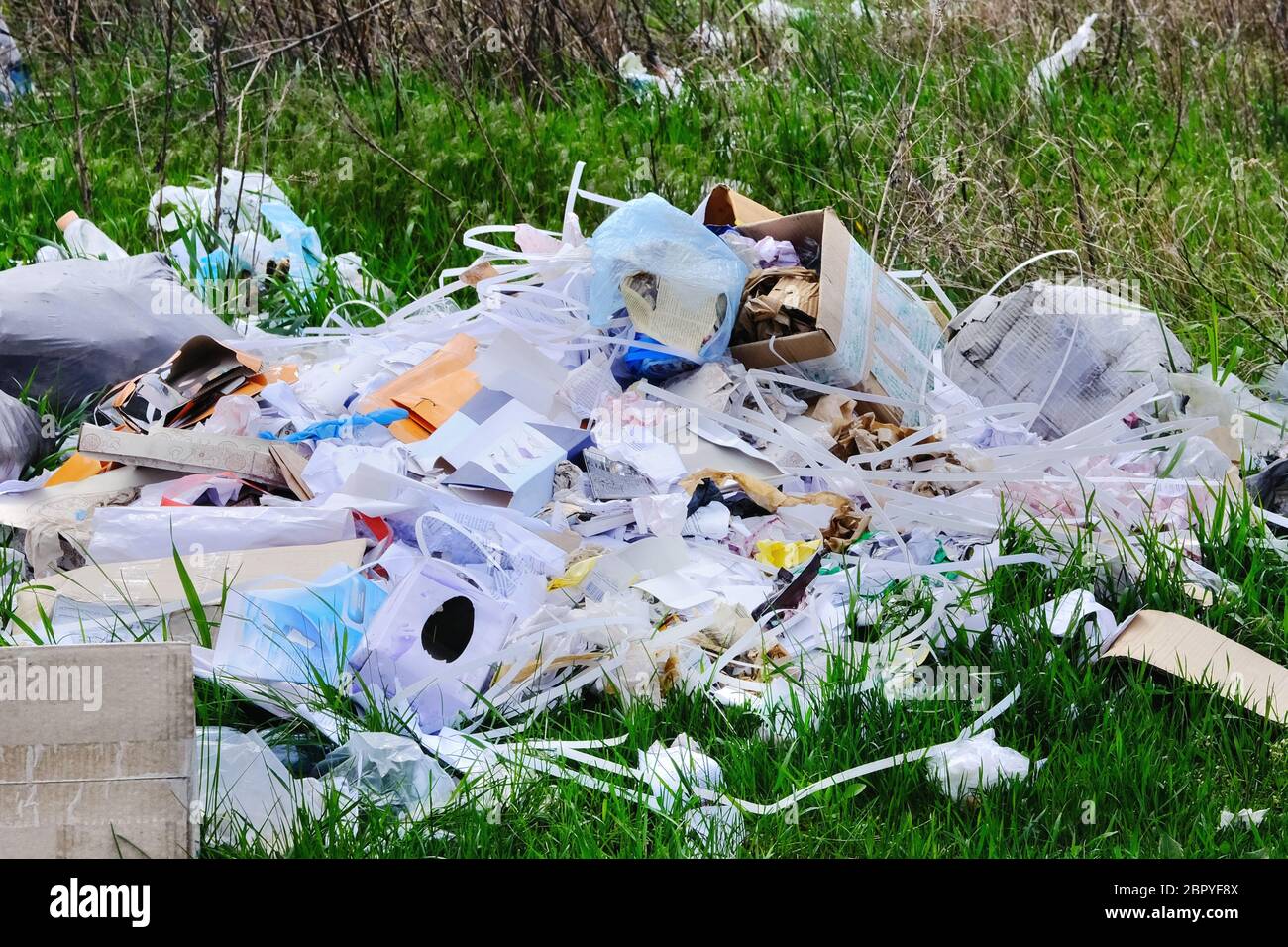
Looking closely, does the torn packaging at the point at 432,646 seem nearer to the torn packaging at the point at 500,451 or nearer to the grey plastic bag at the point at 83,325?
the torn packaging at the point at 500,451

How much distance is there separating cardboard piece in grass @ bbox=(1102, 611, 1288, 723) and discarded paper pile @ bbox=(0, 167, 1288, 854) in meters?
0.01

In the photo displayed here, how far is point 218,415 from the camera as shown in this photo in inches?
144

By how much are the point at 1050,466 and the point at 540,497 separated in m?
1.34

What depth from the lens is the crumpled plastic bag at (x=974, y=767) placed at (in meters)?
2.47

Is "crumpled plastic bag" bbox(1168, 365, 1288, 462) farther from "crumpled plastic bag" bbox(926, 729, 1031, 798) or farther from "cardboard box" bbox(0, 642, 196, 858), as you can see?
"cardboard box" bbox(0, 642, 196, 858)

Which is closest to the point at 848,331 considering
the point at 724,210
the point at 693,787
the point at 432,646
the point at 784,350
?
the point at 784,350

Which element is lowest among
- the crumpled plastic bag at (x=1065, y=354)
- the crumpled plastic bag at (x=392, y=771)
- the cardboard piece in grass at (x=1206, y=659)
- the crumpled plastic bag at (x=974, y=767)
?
the crumpled plastic bag at (x=392, y=771)

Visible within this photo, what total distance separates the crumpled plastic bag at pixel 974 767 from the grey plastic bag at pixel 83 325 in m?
2.68

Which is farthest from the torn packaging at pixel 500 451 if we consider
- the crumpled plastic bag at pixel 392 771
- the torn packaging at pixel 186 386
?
the crumpled plastic bag at pixel 392 771

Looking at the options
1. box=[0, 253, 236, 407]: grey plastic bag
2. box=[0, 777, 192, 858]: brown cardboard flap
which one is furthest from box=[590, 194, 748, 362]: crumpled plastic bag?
box=[0, 777, 192, 858]: brown cardboard flap

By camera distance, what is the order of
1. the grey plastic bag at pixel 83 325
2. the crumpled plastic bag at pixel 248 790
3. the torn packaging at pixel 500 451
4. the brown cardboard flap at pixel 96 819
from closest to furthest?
the brown cardboard flap at pixel 96 819, the crumpled plastic bag at pixel 248 790, the torn packaging at pixel 500 451, the grey plastic bag at pixel 83 325

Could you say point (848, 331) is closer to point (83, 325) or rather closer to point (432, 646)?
point (432, 646)

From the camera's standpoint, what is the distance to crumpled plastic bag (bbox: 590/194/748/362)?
360 centimetres

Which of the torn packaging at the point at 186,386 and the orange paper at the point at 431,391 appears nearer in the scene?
A: the orange paper at the point at 431,391
